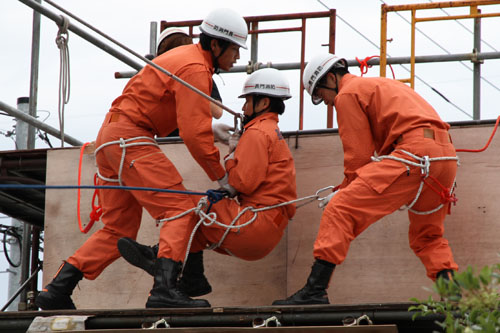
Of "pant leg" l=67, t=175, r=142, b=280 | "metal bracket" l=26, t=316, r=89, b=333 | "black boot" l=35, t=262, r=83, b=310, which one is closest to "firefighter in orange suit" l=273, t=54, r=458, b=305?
"metal bracket" l=26, t=316, r=89, b=333

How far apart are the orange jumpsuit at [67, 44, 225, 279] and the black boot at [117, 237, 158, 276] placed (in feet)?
0.68

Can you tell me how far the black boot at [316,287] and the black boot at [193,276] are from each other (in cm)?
108

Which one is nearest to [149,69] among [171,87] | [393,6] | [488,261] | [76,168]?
[171,87]

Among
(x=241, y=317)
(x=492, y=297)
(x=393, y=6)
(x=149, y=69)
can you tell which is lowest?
(x=241, y=317)

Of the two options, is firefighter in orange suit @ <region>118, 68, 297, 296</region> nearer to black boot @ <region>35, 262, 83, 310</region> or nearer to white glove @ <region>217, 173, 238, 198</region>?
white glove @ <region>217, 173, 238, 198</region>

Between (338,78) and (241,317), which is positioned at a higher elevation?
(338,78)

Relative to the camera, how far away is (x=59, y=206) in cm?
808

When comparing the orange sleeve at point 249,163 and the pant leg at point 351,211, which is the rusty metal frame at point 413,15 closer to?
the orange sleeve at point 249,163

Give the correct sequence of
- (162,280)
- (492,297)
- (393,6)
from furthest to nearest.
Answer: (393,6)
(162,280)
(492,297)

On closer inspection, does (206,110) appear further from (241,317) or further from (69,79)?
(241,317)

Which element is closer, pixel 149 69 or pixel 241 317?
pixel 241 317

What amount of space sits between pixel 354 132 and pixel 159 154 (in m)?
1.43

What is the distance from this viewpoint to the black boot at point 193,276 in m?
6.73

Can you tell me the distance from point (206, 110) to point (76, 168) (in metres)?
2.32
